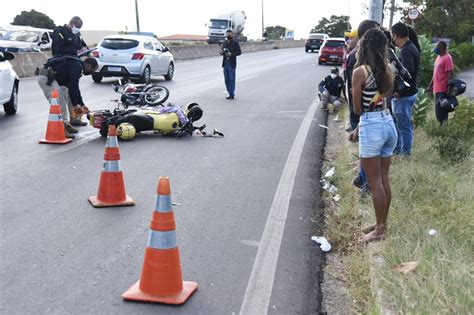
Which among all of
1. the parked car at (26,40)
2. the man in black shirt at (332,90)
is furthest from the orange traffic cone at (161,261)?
the parked car at (26,40)

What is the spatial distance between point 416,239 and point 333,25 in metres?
125

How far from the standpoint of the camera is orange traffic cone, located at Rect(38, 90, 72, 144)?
30.5ft

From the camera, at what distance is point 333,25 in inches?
4931

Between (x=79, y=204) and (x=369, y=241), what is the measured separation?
300cm

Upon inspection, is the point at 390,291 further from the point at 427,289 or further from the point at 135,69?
the point at 135,69

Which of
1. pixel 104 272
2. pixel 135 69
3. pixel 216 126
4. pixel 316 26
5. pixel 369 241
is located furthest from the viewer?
pixel 316 26

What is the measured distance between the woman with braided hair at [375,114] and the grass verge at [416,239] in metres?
0.32

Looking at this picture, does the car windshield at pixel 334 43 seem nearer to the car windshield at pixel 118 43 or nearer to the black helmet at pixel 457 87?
the car windshield at pixel 118 43

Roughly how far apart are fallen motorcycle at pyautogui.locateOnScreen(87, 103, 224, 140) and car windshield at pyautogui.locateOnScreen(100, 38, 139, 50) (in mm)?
10349

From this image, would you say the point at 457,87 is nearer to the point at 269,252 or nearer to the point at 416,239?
the point at 416,239

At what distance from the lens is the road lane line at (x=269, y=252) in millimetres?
4320

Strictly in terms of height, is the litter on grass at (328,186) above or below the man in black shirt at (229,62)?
below

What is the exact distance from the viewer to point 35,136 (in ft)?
32.8

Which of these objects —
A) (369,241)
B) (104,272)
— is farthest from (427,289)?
(104,272)
